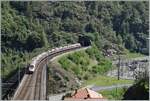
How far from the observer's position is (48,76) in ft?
62.9

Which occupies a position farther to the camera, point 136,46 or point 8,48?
point 136,46

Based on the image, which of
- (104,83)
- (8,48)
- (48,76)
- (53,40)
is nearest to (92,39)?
(53,40)

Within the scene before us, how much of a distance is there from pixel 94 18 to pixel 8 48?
11887mm

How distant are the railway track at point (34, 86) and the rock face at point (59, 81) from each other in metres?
0.30

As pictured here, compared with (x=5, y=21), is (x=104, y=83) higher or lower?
lower

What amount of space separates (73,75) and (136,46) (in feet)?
42.4

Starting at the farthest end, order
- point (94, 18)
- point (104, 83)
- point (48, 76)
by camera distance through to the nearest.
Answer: point (94, 18) < point (104, 83) < point (48, 76)

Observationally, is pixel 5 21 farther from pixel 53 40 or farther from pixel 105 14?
pixel 105 14

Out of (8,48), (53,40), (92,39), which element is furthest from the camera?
(92,39)

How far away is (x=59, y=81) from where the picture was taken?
1958 cm

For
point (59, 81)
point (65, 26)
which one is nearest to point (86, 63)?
point (59, 81)

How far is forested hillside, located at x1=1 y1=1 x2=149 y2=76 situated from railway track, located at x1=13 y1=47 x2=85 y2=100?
3.70 feet

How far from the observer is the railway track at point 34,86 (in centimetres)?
1377

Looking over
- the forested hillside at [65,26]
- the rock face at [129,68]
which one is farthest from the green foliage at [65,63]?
the rock face at [129,68]
